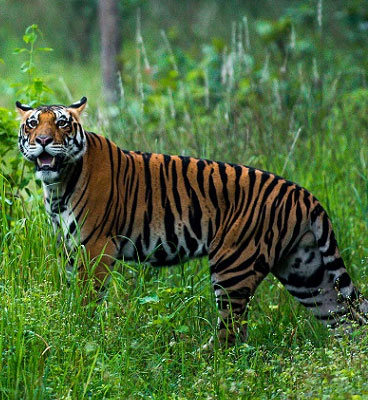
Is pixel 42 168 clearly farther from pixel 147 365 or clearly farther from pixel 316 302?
pixel 316 302

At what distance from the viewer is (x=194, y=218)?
16.3 ft

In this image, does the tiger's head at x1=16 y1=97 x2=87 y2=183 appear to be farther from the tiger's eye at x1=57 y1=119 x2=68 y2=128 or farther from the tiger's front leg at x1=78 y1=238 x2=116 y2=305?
the tiger's front leg at x1=78 y1=238 x2=116 y2=305

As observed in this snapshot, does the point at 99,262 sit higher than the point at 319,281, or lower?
higher

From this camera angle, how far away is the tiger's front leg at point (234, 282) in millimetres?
4793

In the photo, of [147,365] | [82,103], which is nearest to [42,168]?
[82,103]

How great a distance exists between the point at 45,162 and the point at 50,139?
0.14 m

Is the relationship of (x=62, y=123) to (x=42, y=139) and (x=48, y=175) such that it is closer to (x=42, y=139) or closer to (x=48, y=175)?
(x=42, y=139)

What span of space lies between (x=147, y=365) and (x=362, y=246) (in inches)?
92.1

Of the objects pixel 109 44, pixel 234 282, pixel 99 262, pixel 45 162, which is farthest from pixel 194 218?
pixel 109 44

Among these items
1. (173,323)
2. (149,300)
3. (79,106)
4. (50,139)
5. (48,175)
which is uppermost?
(79,106)

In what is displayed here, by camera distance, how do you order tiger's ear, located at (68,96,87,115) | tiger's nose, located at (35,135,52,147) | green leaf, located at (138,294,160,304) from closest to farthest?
green leaf, located at (138,294,160,304) → tiger's nose, located at (35,135,52,147) → tiger's ear, located at (68,96,87,115)

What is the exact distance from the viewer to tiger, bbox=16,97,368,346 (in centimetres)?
479

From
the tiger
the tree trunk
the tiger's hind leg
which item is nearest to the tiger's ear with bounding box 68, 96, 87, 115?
the tiger

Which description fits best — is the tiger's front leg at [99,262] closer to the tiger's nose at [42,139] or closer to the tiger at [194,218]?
the tiger at [194,218]
